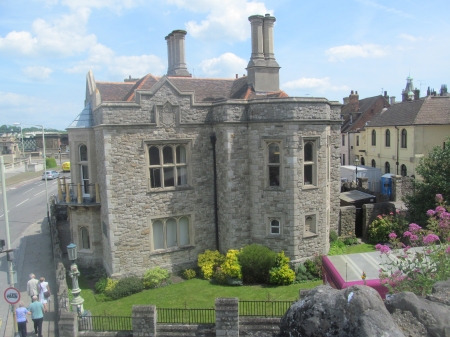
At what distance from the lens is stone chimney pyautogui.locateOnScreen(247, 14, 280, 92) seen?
19.3 metres

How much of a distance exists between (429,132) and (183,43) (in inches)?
957

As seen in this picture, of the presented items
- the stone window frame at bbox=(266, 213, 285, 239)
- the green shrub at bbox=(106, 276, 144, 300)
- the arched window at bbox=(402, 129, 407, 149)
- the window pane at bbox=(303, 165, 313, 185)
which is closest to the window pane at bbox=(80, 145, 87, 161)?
the green shrub at bbox=(106, 276, 144, 300)

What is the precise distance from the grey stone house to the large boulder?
12.1 meters

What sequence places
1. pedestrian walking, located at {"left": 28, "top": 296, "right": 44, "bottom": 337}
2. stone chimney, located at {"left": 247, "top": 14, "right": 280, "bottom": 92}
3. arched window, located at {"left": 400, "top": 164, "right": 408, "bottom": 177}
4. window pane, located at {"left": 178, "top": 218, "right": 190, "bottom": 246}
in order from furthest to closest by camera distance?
arched window, located at {"left": 400, "top": 164, "right": 408, "bottom": 177}
stone chimney, located at {"left": 247, "top": 14, "right": 280, "bottom": 92}
window pane, located at {"left": 178, "top": 218, "right": 190, "bottom": 246}
pedestrian walking, located at {"left": 28, "top": 296, "right": 44, "bottom": 337}

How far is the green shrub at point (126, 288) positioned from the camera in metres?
16.0

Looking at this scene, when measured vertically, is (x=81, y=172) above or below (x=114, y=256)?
above

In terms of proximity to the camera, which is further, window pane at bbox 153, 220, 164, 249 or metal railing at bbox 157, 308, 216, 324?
window pane at bbox 153, 220, 164, 249

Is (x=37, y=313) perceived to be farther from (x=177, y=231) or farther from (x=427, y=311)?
(x=427, y=311)

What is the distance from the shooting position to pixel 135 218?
17344 millimetres

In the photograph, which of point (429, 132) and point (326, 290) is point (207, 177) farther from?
point (429, 132)

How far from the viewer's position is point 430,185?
2061cm

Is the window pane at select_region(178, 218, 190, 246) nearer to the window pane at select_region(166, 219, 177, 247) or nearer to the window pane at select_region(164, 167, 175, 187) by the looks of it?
the window pane at select_region(166, 219, 177, 247)

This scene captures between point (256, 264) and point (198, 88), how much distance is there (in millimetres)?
9843

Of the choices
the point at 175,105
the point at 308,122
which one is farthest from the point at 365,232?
the point at 175,105
